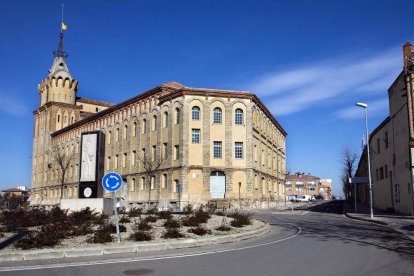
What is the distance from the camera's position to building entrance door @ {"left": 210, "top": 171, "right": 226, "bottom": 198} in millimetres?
48625

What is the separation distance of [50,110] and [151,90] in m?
35.5

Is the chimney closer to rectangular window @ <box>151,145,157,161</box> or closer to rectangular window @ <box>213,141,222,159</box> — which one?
rectangular window @ <box>213,141,222,159</box>

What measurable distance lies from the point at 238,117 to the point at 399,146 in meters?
21.1

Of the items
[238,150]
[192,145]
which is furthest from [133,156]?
[238,150]

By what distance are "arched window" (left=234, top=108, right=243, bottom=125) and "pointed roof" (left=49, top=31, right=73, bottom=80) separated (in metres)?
45.7

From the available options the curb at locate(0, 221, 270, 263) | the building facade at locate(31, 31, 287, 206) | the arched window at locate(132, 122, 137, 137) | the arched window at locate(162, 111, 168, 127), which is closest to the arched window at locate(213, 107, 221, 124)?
the building facade at locate(31, 31, 287, 206)

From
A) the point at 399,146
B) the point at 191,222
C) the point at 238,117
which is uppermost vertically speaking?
the point at 238,117

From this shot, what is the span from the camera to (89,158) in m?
28.7

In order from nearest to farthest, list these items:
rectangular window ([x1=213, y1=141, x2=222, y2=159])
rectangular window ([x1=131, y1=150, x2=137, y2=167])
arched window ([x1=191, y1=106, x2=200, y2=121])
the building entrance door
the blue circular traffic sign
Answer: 1. the blue circular traffic sign
2. the building entrance door
3. rectangular window ([x1=213, y1=141, x2=222, y2=159])
4. arched window ([x1=191, y1=106, x2=200, y2=121])
5. rectangular window ([x1=131, y1=150, x2=137, y2=167])

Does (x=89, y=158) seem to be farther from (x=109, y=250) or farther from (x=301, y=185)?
(x=301, y=185)

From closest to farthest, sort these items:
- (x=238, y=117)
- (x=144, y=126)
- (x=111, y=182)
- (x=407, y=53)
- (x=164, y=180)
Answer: (x=111, y=182)
(x=407, y=53)
(x=238, y=117)
(x=164, y=180)
(x=144, y=126)

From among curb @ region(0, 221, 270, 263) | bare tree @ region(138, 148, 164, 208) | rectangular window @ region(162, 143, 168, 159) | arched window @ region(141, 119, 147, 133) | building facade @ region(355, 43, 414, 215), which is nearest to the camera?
curb @ region(0, 221, 270, 263)

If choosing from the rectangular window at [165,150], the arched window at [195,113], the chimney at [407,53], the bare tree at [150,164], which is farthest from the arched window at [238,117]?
the chimney at [407,53]

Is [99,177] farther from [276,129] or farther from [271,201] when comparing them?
[276,129]
